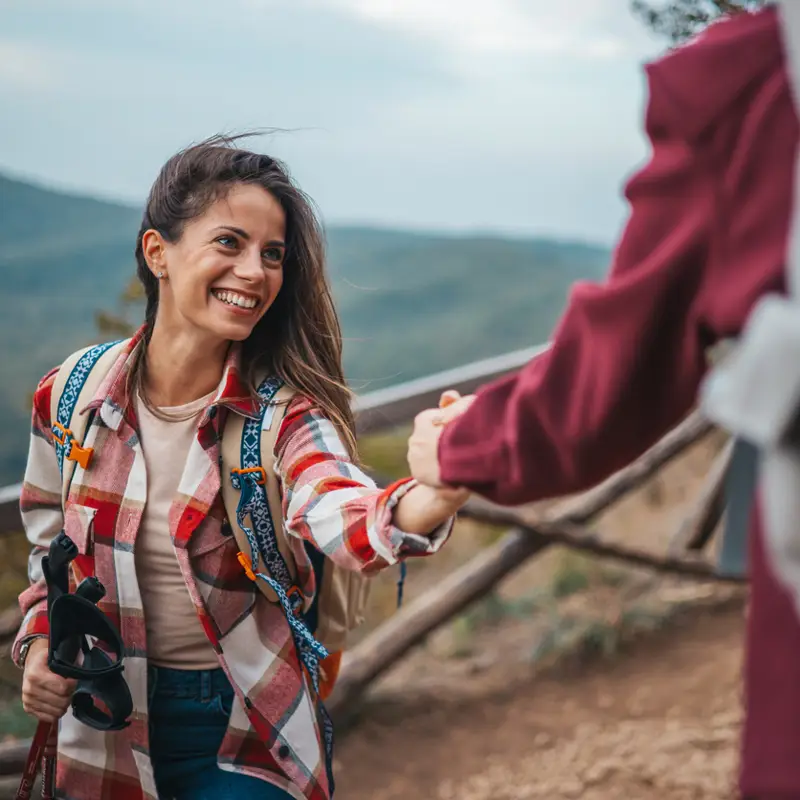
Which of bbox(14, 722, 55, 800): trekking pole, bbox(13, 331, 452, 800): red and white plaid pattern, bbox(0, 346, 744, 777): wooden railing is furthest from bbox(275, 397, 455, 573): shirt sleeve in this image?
bbox(0, 346, 744, 777): wooden railing

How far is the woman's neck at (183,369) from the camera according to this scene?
1870 mm

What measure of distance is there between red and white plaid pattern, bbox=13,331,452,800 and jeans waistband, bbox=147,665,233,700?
0.04 meters

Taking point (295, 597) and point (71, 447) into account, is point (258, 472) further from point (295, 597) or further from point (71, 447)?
point (71, 447)

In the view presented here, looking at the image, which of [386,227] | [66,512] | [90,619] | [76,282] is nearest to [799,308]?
[90,619]

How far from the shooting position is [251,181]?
1.79 metres

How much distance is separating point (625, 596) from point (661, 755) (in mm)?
1322

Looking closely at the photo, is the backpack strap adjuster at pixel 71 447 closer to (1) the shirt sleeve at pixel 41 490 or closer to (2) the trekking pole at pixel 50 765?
(1) the shirt sleeve at pixel 41 490

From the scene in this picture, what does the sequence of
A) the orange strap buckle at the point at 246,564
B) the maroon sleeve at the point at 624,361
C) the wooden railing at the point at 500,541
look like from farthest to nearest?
the wooden railing at the point at 500,541, the orange strap buckle at the point at 246,564, the maroon sleeve at the point at 624,361

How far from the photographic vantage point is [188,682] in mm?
1818

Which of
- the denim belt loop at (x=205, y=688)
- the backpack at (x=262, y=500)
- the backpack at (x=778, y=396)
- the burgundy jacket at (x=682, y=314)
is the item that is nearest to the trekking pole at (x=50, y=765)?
the denim belt loop at (x=205, y=688)

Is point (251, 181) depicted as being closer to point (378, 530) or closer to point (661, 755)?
point (378, 530)

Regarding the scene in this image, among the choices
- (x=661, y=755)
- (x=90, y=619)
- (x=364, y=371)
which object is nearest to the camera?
(x=90, y=619)

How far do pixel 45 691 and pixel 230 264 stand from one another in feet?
2.76

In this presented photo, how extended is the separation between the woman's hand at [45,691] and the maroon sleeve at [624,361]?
3.22ft
